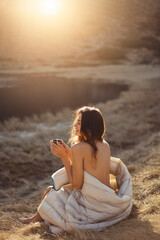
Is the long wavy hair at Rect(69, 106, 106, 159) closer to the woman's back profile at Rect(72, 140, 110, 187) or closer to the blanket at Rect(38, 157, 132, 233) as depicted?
the woman's back profile at Rect(72, 140, 110, 187)

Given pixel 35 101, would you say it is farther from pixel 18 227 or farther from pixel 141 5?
pixel 141 5

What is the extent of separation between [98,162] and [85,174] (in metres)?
0.18

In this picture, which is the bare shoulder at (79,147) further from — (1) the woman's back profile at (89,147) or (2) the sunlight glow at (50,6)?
(2) the sunlight glow at (50,6)

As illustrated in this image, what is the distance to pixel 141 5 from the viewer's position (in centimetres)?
5678

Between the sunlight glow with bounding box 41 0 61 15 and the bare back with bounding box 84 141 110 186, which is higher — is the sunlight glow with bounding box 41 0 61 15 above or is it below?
above

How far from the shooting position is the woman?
9.66 ft

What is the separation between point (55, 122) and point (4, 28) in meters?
17.8

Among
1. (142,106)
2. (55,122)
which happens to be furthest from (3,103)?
(142,106)

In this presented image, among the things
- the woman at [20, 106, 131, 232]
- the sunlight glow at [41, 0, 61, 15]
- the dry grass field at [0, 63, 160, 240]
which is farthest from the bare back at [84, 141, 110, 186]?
the sunlight glow at [41, 0, 61, 15]

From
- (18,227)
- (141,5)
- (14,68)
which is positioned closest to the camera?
(18,227)

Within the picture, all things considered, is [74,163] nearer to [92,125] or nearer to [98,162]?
[98,162]

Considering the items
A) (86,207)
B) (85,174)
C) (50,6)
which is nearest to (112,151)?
(86,207)

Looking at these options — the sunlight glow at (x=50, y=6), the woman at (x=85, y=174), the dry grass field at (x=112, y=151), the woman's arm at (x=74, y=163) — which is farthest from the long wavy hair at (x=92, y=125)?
the sunlight glow at (x=50, y=6)

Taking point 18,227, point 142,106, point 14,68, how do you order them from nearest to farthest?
1. point 18,227
2. point 142,106
3. point 14,68
